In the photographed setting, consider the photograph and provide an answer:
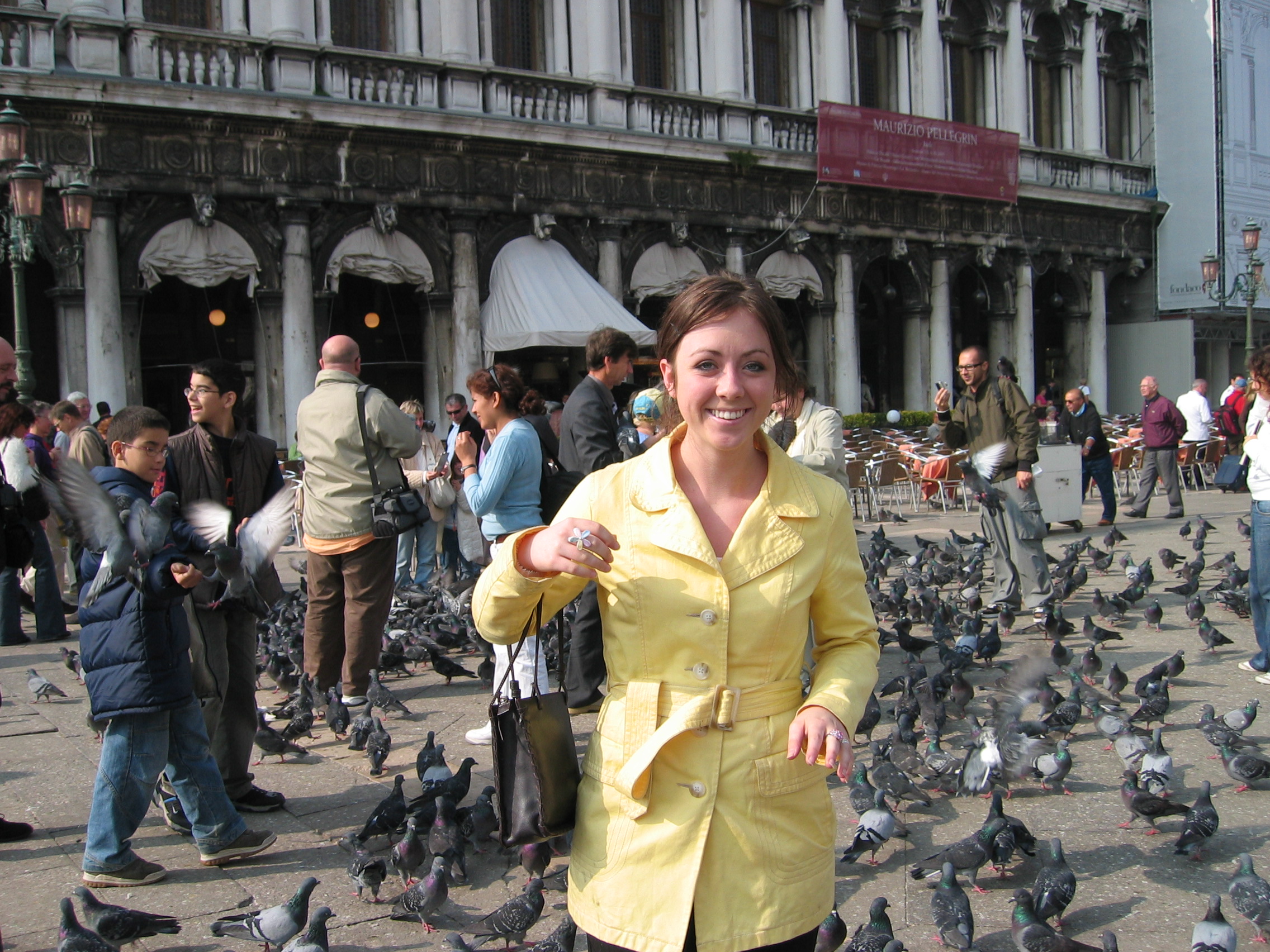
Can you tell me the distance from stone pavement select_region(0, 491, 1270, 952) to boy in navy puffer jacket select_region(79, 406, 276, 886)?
24 centimetres

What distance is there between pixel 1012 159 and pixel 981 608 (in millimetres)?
18139

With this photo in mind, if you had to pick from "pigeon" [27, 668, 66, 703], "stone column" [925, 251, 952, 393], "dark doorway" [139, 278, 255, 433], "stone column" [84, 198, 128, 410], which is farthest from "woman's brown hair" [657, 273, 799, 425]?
"stone column" [925, 251, 952, 393]

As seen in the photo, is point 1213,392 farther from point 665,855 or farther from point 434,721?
point 665,855

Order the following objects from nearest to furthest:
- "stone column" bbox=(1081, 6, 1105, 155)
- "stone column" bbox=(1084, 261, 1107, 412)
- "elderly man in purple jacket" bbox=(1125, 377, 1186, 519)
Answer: "elderly man in purple jacket" bbox=(1125, 377, 1186, 519), "stone column" bbox=(1081, 6, 1105, 155), "stone column" bbox=(1084, 261, 1107, 412)

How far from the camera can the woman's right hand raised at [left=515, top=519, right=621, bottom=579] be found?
6.19ft

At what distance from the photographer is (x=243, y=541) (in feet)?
13.7

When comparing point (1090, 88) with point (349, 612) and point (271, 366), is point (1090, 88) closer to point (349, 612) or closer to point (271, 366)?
point (271, 366)

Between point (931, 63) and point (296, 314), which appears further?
point (931, 63)

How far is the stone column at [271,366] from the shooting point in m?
16.1

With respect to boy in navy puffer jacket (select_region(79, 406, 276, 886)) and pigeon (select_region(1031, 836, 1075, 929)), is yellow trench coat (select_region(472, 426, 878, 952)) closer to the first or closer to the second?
pigeon (select_region(1031, 836, 1075, 929))

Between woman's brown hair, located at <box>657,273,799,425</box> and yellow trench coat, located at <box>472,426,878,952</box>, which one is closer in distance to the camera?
yellow trench coat, located at <box>472,426,878,952</box>

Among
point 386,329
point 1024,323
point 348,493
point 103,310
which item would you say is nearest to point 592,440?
point 348,493

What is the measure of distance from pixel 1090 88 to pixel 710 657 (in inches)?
1130

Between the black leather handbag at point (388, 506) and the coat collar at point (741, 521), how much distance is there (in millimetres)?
3849
